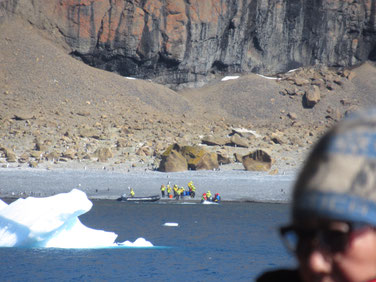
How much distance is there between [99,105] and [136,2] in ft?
50.2

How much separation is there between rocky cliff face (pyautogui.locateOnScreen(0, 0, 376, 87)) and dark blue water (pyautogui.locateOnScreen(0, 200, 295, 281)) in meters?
38.6

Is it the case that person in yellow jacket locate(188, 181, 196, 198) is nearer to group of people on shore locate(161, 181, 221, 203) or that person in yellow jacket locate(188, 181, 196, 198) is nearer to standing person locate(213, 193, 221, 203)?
group of people on shore locate(161, 181, 221, 203)

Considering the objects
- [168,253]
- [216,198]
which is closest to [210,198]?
[216,198]

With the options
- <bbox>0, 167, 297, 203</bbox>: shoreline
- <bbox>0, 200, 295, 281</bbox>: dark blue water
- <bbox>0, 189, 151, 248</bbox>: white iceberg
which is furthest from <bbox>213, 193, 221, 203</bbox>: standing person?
<bbox>0, 189, 151, 248</bbox>: white iceberg

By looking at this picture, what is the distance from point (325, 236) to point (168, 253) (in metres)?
20.5

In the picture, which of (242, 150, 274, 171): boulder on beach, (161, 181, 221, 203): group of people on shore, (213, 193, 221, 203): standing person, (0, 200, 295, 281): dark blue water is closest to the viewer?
(0, 200, 295, 281): dark blue water

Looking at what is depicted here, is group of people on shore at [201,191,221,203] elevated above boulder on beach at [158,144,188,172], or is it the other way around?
boulder on beach at [158,144,188,172]

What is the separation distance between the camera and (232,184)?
121 feet

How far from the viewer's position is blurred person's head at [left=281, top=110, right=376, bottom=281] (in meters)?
0.69

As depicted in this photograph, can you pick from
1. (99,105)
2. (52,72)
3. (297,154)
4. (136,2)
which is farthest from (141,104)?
(297,154)

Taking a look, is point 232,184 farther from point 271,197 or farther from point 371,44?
point 371,44

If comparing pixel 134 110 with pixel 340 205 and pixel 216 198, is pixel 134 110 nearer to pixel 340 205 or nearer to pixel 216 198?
pixel 216 198

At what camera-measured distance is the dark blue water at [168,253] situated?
1758 cm

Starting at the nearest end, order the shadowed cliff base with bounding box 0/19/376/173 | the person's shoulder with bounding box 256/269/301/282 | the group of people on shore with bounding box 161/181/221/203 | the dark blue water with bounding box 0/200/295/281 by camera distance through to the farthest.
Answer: the person's shoulder with bounding box 256/269/301/282, the dark blue water with bounding box 0/200/295/281, the group of people on shore with bounding box 161/181/221/203, the shadowed cliff base with bounding box 0/19/376/173
